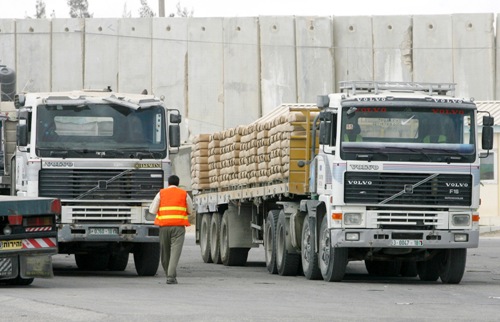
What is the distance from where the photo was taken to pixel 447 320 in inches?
549

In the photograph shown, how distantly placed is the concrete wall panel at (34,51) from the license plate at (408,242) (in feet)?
116

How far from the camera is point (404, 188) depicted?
20250 mm

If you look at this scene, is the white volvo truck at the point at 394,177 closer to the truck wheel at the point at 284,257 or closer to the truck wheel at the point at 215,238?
the truck wheel at the point at 284,257

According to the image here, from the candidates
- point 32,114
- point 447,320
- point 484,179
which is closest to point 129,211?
point 32,114

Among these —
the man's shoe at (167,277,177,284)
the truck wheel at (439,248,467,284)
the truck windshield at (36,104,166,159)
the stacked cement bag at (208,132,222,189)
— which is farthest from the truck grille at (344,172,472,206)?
the stacked cement bag at (208,132,222,189)

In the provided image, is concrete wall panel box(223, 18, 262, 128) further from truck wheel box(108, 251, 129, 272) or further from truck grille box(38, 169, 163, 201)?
truck grille box(38, 169, 163, 201)

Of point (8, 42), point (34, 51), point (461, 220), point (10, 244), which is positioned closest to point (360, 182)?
point (461, 220)

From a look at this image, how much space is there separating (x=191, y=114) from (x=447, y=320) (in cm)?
4004

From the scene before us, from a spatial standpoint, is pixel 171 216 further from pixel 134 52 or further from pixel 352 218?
pixel 134 52

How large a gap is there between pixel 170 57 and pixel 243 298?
124ft

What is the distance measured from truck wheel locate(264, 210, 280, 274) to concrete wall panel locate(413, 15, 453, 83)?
1184 inches

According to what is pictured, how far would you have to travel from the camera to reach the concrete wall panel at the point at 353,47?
54.1 metres

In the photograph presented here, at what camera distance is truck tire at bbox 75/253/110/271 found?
2528 centimetres

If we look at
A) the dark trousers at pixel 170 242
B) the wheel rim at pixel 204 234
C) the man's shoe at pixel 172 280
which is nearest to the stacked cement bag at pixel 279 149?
the dark trousers at pixel 170 242
